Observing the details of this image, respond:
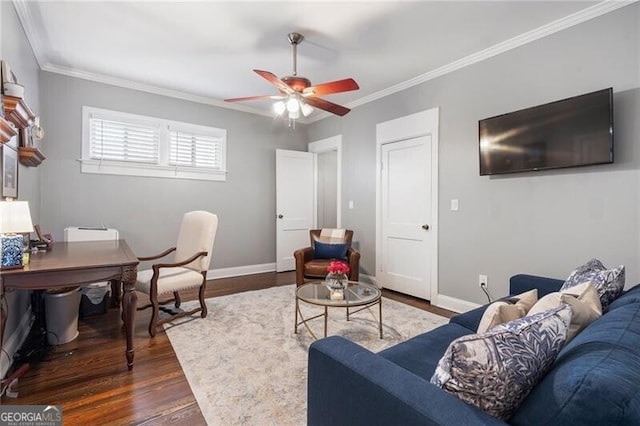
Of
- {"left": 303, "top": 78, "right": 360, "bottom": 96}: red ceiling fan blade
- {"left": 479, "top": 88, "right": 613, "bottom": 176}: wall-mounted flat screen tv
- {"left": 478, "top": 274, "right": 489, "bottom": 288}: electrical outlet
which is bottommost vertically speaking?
{"left": 478, "top": 274, "right": 489, "bottom": 288}: electrical outlet

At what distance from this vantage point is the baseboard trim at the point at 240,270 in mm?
4625

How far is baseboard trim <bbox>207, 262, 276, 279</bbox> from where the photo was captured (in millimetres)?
4625

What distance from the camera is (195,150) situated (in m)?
4.46

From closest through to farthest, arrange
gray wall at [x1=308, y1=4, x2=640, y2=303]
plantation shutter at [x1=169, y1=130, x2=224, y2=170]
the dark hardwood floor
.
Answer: the dark hardwood floor < gray wall at [x1=308, y1=4, x2=640, y2=303] < plantation shutter at [x1=169, y1=130, x2=224, y2=170]

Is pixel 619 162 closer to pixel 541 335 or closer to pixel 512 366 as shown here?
pixel 541 335

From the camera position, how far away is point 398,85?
3881mm

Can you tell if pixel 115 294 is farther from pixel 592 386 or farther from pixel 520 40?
pixel 520 40

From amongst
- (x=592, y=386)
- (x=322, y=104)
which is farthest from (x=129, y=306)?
(x=592, y=386)

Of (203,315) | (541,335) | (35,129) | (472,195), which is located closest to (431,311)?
(472,195)

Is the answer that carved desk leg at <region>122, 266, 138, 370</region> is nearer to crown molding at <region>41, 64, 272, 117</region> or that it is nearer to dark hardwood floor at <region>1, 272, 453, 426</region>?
dark hardwood floor at <region>1, 272, 453, 426</region>

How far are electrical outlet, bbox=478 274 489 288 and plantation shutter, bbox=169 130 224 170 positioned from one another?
12.3 feet

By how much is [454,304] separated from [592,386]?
290 centimetres

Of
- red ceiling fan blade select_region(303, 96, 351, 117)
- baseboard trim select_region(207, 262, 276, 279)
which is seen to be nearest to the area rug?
baseboard trim select_region(207, 262, 276, 279)

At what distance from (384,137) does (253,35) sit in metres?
2.07
